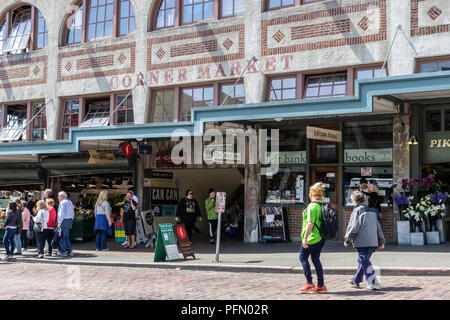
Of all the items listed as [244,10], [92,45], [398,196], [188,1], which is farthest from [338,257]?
[92,45]

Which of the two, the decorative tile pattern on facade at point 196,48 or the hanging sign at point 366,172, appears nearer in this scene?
the hanging sign at point 366,172

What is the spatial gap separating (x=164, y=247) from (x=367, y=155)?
243 inches

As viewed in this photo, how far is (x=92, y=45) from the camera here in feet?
68.5

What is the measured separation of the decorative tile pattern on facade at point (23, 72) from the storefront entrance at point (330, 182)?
11699 millimetres

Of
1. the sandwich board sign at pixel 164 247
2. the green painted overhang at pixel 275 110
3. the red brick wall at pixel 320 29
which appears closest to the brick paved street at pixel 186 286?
the sandwich board sign at pixel 164 247

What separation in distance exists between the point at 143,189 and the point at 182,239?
20.3 ft

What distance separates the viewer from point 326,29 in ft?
53.3

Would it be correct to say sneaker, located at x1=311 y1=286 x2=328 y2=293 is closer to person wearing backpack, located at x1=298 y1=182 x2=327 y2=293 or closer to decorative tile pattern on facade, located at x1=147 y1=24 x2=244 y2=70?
person wearing backpack, located at x1=298 y1=182 x2=327 y2=293

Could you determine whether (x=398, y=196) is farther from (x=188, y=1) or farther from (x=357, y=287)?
(x=188, y=1)

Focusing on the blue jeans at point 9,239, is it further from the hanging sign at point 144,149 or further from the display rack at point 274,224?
the display rack at point 274,224

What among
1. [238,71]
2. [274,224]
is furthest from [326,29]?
[274,224]

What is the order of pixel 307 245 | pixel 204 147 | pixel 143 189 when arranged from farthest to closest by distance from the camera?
pixel 143 189 < pixel 204 147 < pixel 307 245

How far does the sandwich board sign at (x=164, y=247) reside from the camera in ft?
45.2

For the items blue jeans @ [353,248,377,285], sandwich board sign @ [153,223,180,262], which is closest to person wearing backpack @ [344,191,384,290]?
blue jeans @ [353,248,377,285]
